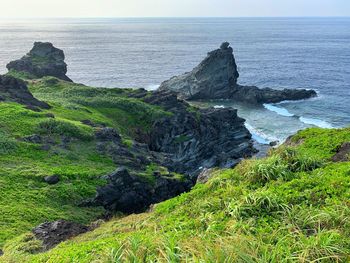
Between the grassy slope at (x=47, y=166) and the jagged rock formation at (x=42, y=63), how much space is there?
Answer: 3296 centimetres

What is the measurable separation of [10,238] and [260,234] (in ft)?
57.0

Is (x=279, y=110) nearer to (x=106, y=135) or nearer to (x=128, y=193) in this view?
(x=106, y=135)

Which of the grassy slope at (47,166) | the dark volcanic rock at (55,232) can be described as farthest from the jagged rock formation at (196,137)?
the dark volcanic rock at (55,232)

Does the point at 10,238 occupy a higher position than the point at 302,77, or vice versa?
the point at 10,238

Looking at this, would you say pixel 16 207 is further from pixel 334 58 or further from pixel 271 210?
pixel 334 58

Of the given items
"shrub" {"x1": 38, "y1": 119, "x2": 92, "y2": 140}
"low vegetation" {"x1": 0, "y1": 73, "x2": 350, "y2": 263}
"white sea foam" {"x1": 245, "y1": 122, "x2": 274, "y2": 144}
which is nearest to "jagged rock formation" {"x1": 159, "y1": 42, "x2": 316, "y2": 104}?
"white sea foam" {"x1": 245, "y1": 122, "x2": 274, "y2": 144}

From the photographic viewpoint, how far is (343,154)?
23312 mm

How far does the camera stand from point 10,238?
23.9 metres

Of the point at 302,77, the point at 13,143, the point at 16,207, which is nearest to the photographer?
the point at 16,207

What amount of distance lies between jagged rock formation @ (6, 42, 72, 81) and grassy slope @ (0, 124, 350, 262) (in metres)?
77.8

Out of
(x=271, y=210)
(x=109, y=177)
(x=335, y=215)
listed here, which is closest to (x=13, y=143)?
(x=109, y=177)

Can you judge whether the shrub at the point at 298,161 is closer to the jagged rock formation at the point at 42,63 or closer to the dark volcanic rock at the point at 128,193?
the dark volcanic rock at the point at 128,193

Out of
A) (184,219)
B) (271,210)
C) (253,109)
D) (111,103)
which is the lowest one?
(253,109)

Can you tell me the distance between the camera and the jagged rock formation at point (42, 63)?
9288cm
